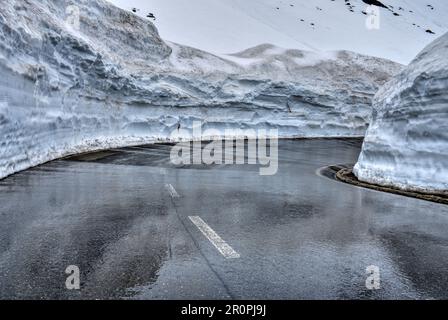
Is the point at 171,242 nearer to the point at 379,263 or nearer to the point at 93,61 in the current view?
the point at 379,263

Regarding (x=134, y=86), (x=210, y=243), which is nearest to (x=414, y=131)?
(x=210, y=243)

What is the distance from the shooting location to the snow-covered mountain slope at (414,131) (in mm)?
8547

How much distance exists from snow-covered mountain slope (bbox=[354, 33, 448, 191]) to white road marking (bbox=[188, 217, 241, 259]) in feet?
18.1

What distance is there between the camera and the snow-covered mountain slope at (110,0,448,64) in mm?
35000

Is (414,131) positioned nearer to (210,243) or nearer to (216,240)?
(216,240)

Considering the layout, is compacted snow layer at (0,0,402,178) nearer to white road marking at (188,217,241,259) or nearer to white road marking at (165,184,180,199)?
white road marking at (165,184,180,199)

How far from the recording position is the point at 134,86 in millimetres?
21797

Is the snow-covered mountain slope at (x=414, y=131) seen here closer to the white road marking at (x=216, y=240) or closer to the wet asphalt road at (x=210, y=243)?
the wet asphalt road at (x=210, y=243)

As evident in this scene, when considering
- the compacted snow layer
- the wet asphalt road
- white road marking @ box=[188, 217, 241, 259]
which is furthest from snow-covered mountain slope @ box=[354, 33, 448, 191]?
the compacted snow layer

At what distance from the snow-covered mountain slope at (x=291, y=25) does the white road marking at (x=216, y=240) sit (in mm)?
27859

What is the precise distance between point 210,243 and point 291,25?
42.3 m

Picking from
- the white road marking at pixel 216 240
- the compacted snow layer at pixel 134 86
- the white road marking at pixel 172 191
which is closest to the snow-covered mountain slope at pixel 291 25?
the compacted snow layer at pixel 134 86

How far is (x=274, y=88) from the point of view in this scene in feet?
103

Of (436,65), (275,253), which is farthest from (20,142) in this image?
(436,65)
